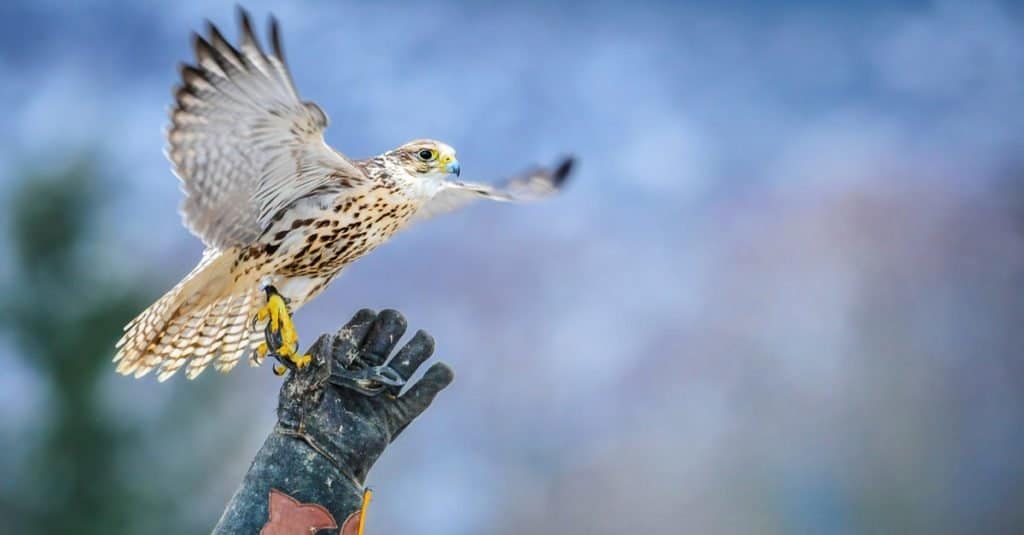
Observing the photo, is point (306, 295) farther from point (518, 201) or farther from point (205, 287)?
point (518, 201)

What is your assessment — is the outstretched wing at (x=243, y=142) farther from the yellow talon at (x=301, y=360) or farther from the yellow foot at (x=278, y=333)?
the yellow talon at (x=301, y=360)

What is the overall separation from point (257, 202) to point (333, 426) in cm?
65

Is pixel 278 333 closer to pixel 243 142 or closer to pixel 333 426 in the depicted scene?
pixel 333 426

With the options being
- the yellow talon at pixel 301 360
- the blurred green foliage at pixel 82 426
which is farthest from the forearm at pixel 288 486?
the blurred green foliage at pixel 82 426

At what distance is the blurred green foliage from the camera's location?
5.14 meters

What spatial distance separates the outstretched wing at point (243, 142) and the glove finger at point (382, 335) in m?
0.38

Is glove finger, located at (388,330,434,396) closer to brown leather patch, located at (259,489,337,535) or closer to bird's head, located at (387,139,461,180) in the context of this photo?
brown leather patch, located at (259,489,337,535)

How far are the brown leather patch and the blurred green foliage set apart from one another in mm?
3188

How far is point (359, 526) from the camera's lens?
2.35 m

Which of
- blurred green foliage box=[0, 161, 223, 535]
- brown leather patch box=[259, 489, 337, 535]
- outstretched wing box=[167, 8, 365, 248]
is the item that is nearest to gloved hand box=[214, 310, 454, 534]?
brown leather patch box=[259, 489, 337, 535]

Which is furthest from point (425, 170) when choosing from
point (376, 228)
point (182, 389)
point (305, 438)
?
point (182, 389)

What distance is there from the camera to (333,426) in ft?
7.90

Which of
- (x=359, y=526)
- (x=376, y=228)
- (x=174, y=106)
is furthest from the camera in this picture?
(x=376, y=228)

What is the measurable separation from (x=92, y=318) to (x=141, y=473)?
2.60ft
